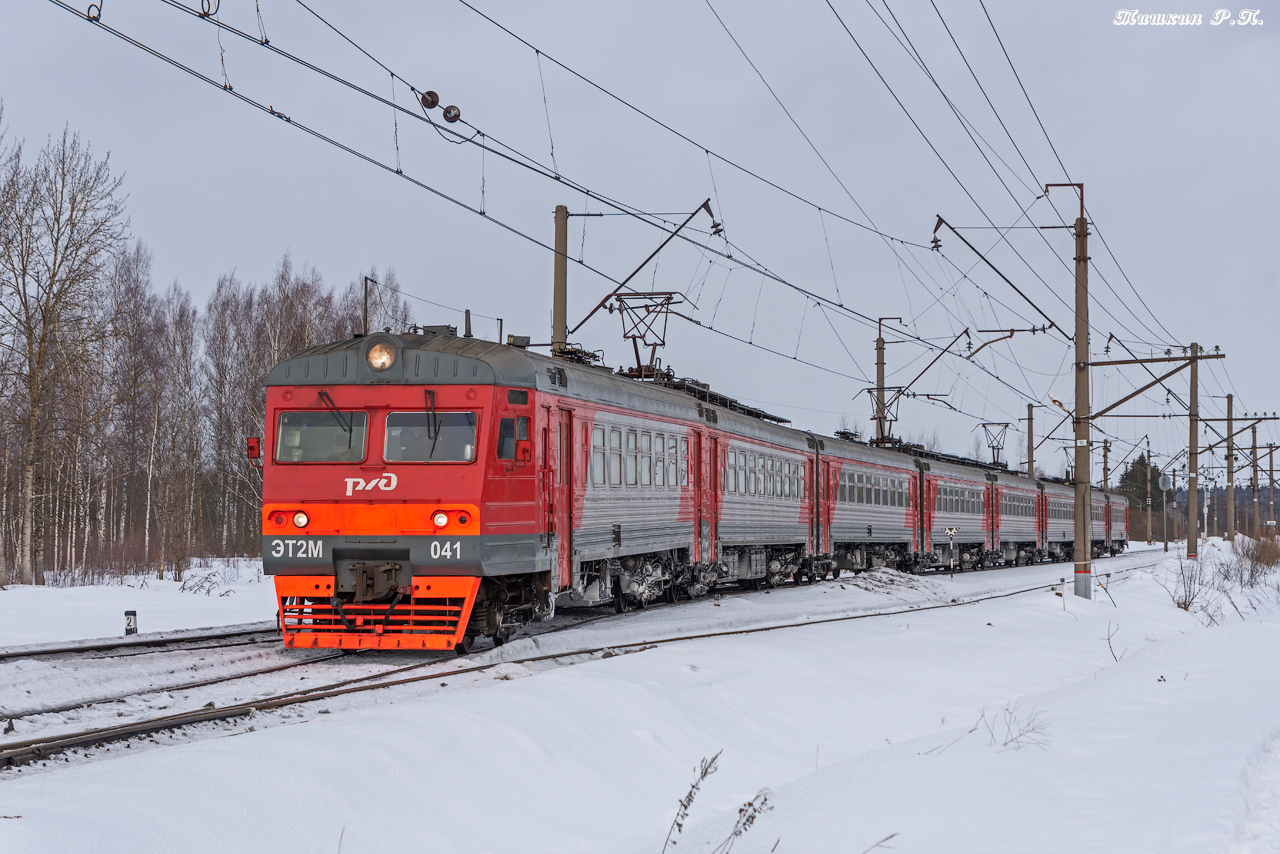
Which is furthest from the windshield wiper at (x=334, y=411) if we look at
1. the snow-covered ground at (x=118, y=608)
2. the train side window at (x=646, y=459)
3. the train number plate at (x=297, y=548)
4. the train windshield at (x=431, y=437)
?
the train side window at (x=646, y=459)

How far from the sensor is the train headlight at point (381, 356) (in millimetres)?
11930

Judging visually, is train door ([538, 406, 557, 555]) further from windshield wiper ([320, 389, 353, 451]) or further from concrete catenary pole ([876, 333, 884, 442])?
concrete catenary pole ([876, 333, 884, 442])

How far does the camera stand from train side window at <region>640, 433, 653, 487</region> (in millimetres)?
16234

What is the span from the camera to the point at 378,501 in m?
11.6

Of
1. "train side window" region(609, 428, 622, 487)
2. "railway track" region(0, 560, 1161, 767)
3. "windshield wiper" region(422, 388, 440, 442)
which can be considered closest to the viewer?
"railway track" region(0, 560, 1161, 767)

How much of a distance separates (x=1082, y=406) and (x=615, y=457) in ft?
37.8

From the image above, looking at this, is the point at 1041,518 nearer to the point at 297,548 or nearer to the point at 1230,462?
the point at 1230,462

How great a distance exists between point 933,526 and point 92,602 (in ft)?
77.3

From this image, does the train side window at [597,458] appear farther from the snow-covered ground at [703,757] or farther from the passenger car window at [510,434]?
the passenger car window at [510,434]

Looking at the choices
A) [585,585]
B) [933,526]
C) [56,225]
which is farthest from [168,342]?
[585,585]

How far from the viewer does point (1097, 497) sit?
5103 cm

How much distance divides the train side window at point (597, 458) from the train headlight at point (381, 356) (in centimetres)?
327

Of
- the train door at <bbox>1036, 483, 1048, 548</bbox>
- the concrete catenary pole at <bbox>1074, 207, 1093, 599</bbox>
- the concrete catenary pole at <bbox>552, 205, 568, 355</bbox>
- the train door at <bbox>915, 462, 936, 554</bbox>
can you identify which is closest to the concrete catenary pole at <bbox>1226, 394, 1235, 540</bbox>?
the train door at <bbox>1036, 483, 1048, 548</bbox>

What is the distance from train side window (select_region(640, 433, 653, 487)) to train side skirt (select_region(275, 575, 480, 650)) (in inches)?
197
